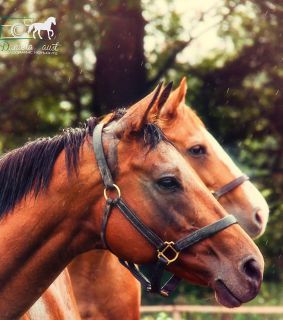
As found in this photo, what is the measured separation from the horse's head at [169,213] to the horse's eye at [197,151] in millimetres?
1981

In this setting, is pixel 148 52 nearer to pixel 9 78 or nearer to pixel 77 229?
pixel 9 78

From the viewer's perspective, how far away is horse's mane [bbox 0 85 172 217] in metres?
3.43

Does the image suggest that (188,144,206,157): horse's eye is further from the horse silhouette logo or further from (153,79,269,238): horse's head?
the horse silhouette logo

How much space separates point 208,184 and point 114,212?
7.36 feet

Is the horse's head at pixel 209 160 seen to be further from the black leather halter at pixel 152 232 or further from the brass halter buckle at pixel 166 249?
the brass halter buckle at pixel 166 249

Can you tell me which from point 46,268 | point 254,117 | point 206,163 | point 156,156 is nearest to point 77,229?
point 46,268

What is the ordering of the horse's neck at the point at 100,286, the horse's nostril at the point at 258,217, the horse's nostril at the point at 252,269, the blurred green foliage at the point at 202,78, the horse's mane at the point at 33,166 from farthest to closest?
the blurred green foliage at the point at 202,78, the horse's nostril at the point at 258,217, the horse's neck at the point at 100,286, the horse's mane at the point at 33,166, the horse's nostril at the point at 252,269

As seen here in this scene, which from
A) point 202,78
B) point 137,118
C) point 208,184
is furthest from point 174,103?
point 202,78

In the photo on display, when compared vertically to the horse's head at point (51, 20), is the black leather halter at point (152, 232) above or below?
below

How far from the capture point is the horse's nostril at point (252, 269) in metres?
3.20

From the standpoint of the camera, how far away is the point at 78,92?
35.0ft

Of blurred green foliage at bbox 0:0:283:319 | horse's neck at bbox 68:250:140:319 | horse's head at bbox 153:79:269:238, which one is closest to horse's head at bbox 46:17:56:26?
blurred green foliage at bbox 0:0:283:319

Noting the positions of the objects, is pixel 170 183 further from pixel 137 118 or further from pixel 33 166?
pixel 33 166

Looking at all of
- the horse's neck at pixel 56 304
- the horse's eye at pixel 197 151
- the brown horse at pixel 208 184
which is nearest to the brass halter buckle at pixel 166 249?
the horse's neck at pixel 56 304
